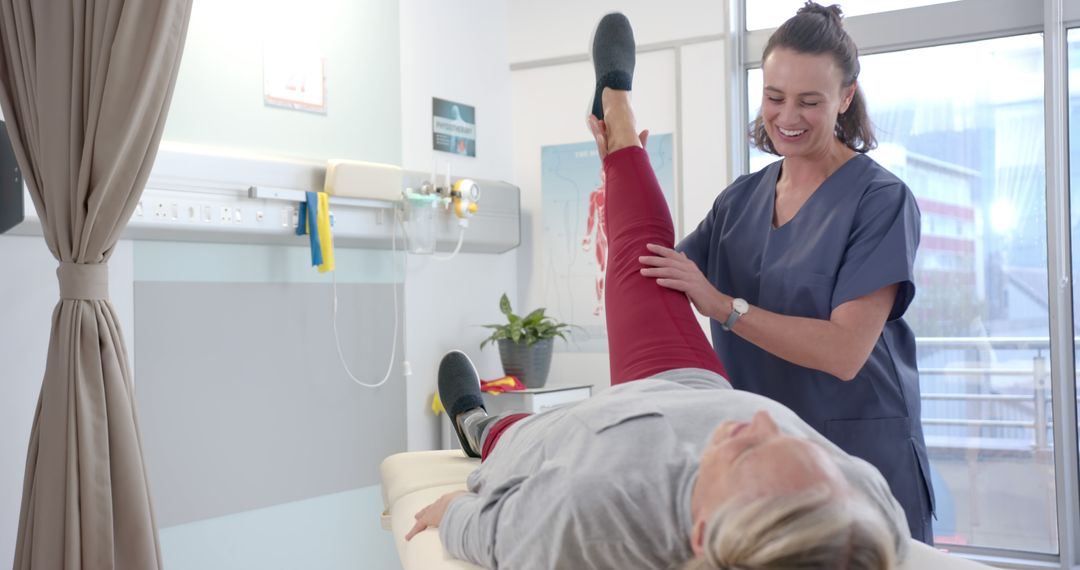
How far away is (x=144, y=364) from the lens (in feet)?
8.66

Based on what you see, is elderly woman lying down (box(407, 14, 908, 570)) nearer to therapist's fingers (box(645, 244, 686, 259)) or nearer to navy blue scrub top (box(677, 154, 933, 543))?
therapist's fingers (box(645, 244, 686, 259))

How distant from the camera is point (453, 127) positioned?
3.66 meters

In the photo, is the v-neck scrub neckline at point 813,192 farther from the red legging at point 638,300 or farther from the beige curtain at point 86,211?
the beige curtain at point 86,211

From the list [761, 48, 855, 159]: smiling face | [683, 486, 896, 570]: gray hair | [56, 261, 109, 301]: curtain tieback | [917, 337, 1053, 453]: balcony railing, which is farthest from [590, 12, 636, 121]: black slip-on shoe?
[917, 337, 1053, 453]: balcony railing

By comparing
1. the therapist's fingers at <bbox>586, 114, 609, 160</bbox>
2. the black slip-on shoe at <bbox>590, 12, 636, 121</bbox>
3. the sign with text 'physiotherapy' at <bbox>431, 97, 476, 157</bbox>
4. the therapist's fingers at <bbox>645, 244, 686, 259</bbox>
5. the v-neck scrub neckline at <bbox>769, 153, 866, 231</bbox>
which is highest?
the sign with text 'physiotherapy' at <bbox>431, 97, 476, 157</bbox>

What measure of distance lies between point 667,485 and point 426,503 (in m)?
0.67

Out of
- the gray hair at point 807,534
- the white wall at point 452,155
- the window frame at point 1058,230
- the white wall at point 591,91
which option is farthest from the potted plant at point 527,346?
the gray hair at point 807,534

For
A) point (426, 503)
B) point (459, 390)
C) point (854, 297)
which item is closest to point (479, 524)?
point (426, 503)

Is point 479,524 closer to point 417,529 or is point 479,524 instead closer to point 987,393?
point 417,529

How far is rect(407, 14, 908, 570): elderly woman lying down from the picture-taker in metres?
0.88

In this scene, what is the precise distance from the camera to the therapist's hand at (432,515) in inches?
57.4

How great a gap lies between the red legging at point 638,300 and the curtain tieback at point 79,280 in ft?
3.33

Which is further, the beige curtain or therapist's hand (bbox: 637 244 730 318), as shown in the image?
the beige curtain

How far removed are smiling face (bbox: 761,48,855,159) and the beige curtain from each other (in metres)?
1.34
